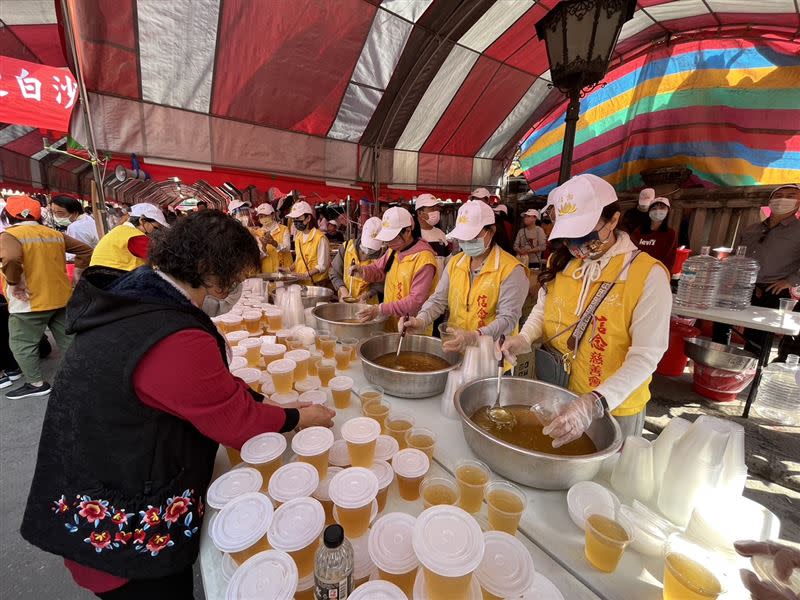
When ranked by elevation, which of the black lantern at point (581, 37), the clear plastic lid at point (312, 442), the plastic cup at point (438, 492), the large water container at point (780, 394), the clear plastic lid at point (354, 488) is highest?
the black lantern at point (581, 37)

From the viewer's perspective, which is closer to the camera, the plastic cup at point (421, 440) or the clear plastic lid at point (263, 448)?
the clear plastic lid at point (263, 448)

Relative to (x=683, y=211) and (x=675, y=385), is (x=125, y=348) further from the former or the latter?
(x=683, y=211)

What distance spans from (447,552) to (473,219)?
85.0 inches

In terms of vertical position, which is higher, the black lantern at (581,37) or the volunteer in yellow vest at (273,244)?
the black lantern at (581,37)

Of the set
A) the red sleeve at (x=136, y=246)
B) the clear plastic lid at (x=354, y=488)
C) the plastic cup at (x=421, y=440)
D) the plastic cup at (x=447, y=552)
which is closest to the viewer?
the plastic cup at (x=447, y=552)

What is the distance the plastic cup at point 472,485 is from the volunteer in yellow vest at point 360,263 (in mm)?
2715

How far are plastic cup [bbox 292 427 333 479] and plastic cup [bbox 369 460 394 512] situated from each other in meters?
0.19

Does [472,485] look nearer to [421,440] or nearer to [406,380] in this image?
[421,440]

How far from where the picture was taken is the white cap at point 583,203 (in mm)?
1696

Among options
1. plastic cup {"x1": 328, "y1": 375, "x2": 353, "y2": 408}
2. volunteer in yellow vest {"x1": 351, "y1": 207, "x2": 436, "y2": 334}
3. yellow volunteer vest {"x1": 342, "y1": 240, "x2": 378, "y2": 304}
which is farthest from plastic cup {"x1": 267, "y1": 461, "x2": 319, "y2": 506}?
yellow volunteer vest {"x1": 342, "y1": 240, "x2": 378, "y2": 304}

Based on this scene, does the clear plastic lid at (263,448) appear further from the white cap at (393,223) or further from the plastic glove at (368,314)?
the white cap at (393,223)

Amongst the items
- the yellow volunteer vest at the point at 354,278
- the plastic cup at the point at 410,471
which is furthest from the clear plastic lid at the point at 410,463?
the yellow volunteer vest at the point at 354,278

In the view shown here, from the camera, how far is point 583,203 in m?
1.72

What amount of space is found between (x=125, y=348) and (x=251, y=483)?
0.62 meters
